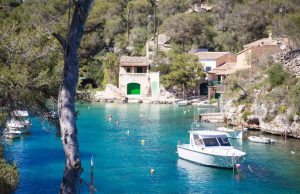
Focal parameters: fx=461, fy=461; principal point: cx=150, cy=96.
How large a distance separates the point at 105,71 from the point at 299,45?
38.8 metres

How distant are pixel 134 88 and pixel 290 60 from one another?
35.9 m

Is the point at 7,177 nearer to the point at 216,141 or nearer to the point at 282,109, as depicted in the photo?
the point at 216,141

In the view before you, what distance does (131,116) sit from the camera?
5872 cm

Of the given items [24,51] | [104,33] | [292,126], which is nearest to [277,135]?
[292,126]

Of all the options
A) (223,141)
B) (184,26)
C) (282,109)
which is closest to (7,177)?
(223,141)

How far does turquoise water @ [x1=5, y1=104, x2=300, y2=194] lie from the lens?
26147 mm

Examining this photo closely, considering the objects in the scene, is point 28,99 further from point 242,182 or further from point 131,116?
point 131,116

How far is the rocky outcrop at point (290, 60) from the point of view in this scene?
4862 centimetres

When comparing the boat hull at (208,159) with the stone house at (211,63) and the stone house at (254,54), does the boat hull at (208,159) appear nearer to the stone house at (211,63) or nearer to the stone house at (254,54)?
the stone house at (254,54)

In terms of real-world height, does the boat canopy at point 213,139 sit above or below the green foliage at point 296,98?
below

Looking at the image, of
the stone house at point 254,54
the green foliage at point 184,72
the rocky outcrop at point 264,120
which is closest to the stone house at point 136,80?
the green foliage at point 184,72

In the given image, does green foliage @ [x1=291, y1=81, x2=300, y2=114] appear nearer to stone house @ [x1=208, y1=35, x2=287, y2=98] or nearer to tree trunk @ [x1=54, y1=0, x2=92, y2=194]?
stone house @ [x1=208, y1=35, x2=287, y2=98]

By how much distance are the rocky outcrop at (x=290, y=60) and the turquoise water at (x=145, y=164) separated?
10033 mm

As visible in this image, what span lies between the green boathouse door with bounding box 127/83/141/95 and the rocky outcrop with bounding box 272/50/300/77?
32.1 metres
